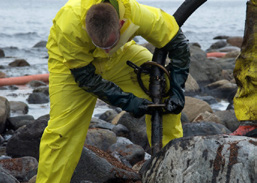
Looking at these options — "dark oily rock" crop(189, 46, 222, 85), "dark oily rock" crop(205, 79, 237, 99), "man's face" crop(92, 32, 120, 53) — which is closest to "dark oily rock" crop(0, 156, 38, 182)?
"man's face" crop(92, 32, 120, 53)

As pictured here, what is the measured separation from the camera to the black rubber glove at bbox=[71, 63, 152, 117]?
3.64 meters

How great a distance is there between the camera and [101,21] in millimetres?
3217

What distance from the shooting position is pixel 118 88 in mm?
3799

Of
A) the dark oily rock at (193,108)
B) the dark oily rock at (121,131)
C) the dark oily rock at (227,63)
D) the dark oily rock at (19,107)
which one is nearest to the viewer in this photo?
the dark oily rock at (121,131)

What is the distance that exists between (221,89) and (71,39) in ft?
22.0

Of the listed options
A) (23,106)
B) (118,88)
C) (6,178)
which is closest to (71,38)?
(118,88)

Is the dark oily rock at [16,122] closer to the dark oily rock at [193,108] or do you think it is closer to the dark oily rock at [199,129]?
the dark oily rock at [193,108]

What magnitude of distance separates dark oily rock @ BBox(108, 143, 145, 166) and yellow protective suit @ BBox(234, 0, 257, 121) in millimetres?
1547

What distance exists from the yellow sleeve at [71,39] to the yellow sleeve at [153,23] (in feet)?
1.26

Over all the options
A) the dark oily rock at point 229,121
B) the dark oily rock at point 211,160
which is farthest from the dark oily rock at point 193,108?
the dark oily rock at point 211,160

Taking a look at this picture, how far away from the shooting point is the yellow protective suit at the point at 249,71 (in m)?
3.98

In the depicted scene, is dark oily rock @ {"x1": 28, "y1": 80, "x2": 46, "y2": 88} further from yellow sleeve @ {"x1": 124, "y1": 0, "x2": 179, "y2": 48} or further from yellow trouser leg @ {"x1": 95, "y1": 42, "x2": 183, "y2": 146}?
yellow sleeve @ {"x1": 124, "y1": 0, "x2": 179, "y2": 48}

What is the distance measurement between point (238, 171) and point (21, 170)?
2846 mm

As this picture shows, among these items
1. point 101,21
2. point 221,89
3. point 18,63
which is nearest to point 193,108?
→ point 221,89
